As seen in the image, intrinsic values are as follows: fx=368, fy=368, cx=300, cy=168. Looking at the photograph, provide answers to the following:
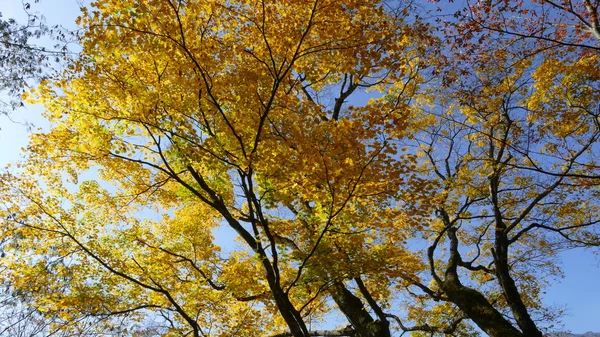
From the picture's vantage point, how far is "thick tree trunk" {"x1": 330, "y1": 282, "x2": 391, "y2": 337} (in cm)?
767

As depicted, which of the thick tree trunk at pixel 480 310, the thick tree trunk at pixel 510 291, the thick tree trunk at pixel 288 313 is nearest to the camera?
the thick tree trunk at pixel 288 313

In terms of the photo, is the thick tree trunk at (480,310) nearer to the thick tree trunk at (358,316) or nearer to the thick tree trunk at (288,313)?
the thick tree trunk at (358,316)

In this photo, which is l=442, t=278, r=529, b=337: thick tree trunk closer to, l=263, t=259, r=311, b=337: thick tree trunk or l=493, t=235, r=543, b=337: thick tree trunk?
l=493, t=235, r=543, b=337: thick tree trunk

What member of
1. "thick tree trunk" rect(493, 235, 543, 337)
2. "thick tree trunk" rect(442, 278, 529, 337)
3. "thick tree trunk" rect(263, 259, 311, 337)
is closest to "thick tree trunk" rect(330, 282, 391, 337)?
"thick tree trunk" rect(442, 278, 529, 337)

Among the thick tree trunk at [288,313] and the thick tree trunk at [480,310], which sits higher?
the thick tree trunk at [480,310]

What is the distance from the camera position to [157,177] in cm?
803

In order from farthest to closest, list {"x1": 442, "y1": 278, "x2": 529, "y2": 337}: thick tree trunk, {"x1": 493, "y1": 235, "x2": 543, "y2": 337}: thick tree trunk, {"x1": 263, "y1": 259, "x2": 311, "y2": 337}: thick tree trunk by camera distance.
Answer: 1. {"x1": 493, "y1": 235, "x2": 543, "y2": 337}: thick tree trunk
2. {"x1": 442, "y1": 278, "x2": 529, "y2": 337}: thick tree trunk
3. {"x1": 263, "y1": 259, "x2": 311, "y2": 337}: thick tree trunk

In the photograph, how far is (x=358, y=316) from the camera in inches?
320

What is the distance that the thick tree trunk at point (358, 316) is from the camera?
767 centimetres

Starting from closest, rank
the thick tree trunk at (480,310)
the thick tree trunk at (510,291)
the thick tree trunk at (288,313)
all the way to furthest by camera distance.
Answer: the thick tree trunk at (288,313), the thick tree trunk at (480,310), the thick tree trunk at (510,291)

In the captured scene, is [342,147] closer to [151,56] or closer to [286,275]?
[151,56]

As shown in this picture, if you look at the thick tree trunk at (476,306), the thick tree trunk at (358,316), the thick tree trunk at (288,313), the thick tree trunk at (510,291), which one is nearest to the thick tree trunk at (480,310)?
the thick tree trunk at (476,306)

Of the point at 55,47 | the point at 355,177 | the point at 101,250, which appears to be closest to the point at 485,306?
the point at 355,177

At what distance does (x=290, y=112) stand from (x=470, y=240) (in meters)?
9.24
